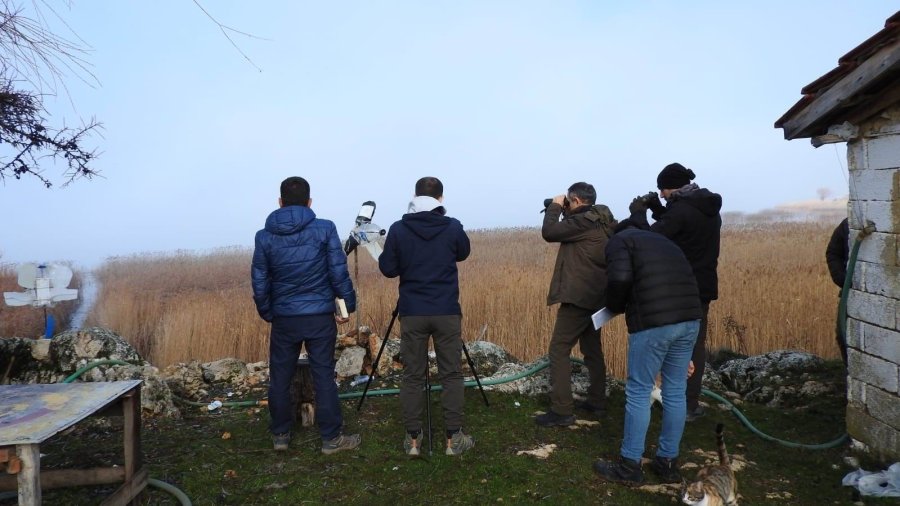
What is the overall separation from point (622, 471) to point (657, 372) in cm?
72

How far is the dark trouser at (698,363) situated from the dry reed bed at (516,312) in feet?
6.90

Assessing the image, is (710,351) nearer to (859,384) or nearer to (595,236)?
(859,384)

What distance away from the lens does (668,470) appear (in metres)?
3.75

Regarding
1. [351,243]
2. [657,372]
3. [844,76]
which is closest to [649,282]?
[657,372]

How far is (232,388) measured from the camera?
240 inches

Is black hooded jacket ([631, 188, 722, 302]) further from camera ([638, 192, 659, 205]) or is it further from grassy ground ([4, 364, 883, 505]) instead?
grassy ground ([4, 364, 883, 505])

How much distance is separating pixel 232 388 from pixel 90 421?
1.34 metres

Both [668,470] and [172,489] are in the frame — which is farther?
[668,470]

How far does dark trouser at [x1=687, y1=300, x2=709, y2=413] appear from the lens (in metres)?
4.66

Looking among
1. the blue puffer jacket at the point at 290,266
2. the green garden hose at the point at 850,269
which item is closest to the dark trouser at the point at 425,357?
the blue puffer jacket at the point at 290,266

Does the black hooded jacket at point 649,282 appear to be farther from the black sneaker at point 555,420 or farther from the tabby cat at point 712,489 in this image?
the black sneaker at point 555,420

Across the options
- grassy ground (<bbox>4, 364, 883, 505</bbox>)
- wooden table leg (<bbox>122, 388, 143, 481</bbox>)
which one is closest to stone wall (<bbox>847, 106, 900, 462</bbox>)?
grassy ground (<bbox>4, 364, 883, 505</bbox>)

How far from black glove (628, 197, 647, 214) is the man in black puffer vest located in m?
0.41

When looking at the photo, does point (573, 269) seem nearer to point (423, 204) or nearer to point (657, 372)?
point (657, 372)
